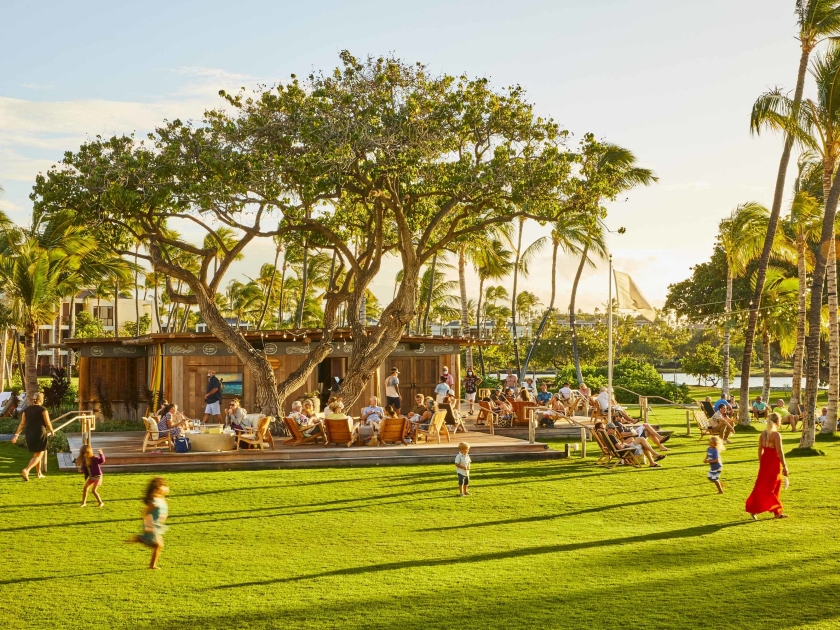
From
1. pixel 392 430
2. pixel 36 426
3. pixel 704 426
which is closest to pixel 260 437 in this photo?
pixel 392 430

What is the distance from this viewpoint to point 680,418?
33562 mm

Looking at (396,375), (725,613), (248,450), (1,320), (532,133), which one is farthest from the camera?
(1,320)

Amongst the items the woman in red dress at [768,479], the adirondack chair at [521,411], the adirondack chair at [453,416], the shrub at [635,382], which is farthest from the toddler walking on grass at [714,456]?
the shrub at [635,382]

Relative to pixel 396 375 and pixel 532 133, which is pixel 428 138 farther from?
pixel 396 375

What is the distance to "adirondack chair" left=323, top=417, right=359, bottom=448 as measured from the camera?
19391 mm

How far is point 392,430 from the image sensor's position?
63.9 feet

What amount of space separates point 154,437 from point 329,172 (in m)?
6.96

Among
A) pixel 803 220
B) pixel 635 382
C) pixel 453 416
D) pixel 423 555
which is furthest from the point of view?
pixel 635 382

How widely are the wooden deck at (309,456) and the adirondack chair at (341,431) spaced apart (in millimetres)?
292

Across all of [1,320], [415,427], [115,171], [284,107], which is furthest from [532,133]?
[1,320]

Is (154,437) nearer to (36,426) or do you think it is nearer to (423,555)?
(36,426)

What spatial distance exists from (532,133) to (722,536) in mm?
13392

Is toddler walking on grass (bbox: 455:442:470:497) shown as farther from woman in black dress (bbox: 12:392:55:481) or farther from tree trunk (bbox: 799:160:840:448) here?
tree trunk (bbox: 799:160:840:448)

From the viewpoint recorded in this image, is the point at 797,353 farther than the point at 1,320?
No
